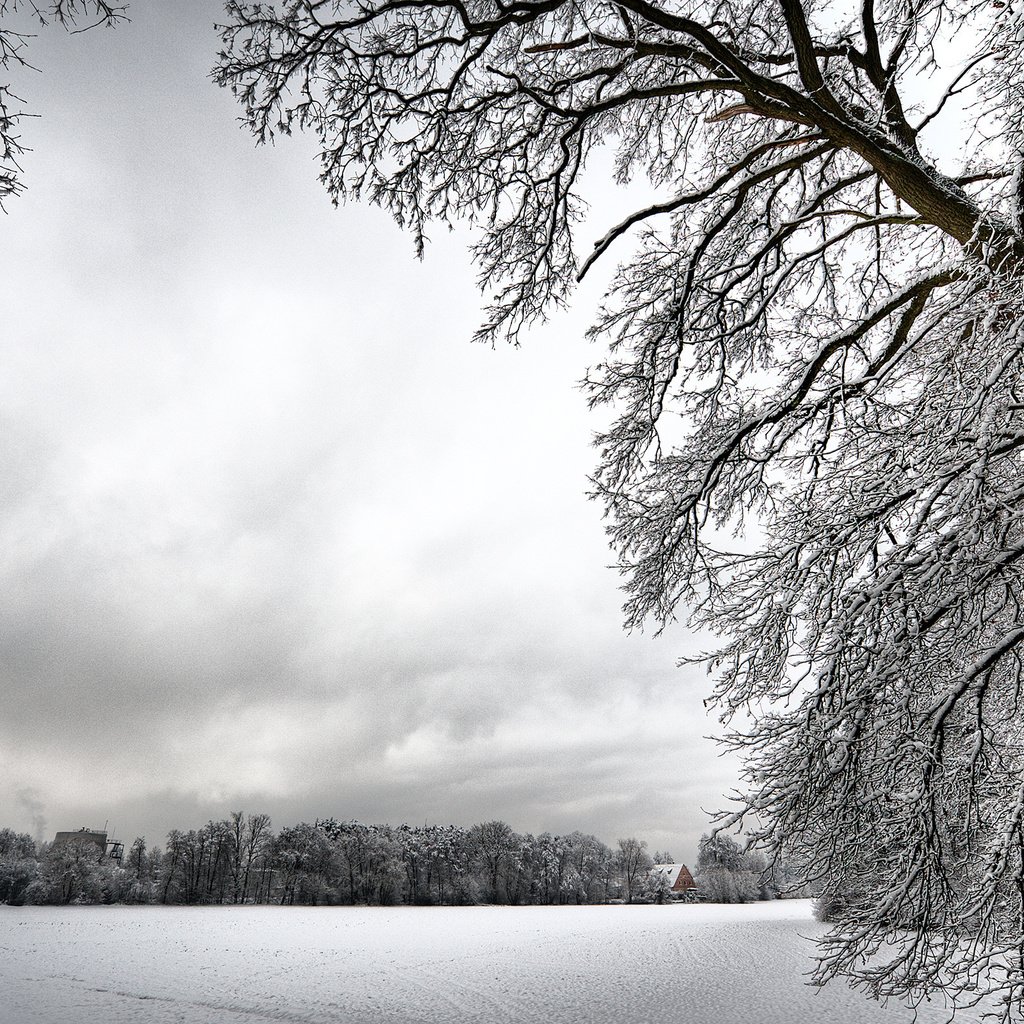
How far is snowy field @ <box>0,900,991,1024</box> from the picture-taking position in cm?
1221

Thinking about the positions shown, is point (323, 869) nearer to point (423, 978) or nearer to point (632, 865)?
point (632, 865)

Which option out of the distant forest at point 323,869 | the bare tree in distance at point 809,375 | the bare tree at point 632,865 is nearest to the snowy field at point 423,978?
the bare tree in distance at point 809,375

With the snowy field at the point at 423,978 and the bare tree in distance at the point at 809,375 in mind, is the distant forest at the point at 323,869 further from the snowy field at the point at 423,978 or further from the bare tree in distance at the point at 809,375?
the bare tree in distance at the point at 809,375

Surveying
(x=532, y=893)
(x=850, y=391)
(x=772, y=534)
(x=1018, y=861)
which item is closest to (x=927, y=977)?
(x=1018, y=861)

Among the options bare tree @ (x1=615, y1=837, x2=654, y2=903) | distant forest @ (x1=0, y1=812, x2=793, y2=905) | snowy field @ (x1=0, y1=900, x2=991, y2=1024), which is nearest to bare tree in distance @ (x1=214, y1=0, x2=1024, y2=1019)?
snowy field @ (x1=0, y1=900, x2=991, y2=1024)

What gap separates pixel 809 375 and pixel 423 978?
1803cm

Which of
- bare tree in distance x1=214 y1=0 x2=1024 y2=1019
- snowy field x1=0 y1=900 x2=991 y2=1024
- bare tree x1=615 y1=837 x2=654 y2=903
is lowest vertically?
bare tree x1=615 y1=837 x2=654 y2=903

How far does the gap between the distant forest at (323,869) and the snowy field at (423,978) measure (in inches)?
1242

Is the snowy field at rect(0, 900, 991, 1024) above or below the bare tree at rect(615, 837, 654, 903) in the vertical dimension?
above

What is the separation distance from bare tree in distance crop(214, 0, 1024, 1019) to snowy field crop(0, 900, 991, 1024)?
8.37m

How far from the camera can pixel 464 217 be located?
212 inches

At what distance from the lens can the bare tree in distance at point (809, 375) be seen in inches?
143

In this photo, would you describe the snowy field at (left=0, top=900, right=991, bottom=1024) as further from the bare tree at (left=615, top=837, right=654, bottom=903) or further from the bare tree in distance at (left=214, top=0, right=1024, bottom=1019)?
the bare tree at (left=615, top=837, right=654, bottom=903)

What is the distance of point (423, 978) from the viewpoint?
1673 cm
